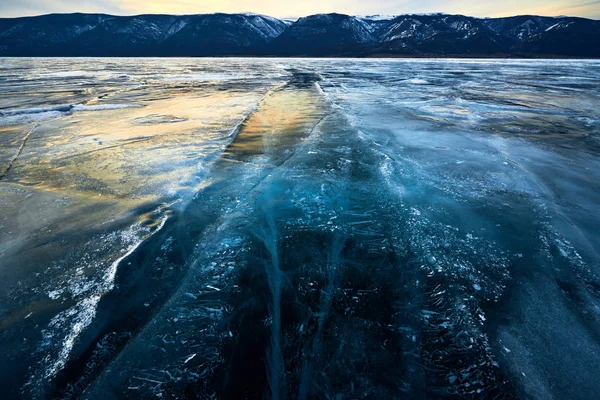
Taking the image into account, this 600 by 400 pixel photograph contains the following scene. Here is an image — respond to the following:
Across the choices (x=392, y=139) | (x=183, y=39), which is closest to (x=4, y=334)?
(x=392, y=139)

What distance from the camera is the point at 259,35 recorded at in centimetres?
18800

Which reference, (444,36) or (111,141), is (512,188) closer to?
(111,141)

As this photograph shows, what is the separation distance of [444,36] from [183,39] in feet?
502

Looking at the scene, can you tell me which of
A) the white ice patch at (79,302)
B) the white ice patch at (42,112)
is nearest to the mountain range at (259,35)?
the white ice patch at (42,112)

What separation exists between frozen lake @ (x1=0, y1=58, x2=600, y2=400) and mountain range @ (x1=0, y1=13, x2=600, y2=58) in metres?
142

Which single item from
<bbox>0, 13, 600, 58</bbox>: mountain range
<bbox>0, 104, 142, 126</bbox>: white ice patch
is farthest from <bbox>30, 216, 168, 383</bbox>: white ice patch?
<bbox>0, 13, 600, 58</bbox>: mountain range

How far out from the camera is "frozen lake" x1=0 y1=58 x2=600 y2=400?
189 centimetres

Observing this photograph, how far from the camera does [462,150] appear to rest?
20.4 ft

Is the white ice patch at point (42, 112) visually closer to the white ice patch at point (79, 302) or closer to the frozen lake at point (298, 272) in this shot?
the frozen lake at point (298, 272)

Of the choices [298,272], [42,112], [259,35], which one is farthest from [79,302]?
[259,35]

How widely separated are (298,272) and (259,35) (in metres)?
218

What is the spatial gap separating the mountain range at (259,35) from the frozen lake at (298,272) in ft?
465

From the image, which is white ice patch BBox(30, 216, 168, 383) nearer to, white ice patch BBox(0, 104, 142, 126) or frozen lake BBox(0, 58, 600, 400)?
frozen lake BBox(0, 58, 600, 400)

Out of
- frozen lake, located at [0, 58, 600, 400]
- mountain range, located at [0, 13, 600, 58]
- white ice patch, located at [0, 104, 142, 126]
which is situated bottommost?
frozen lake, located at [0, 58, 600, 400]
